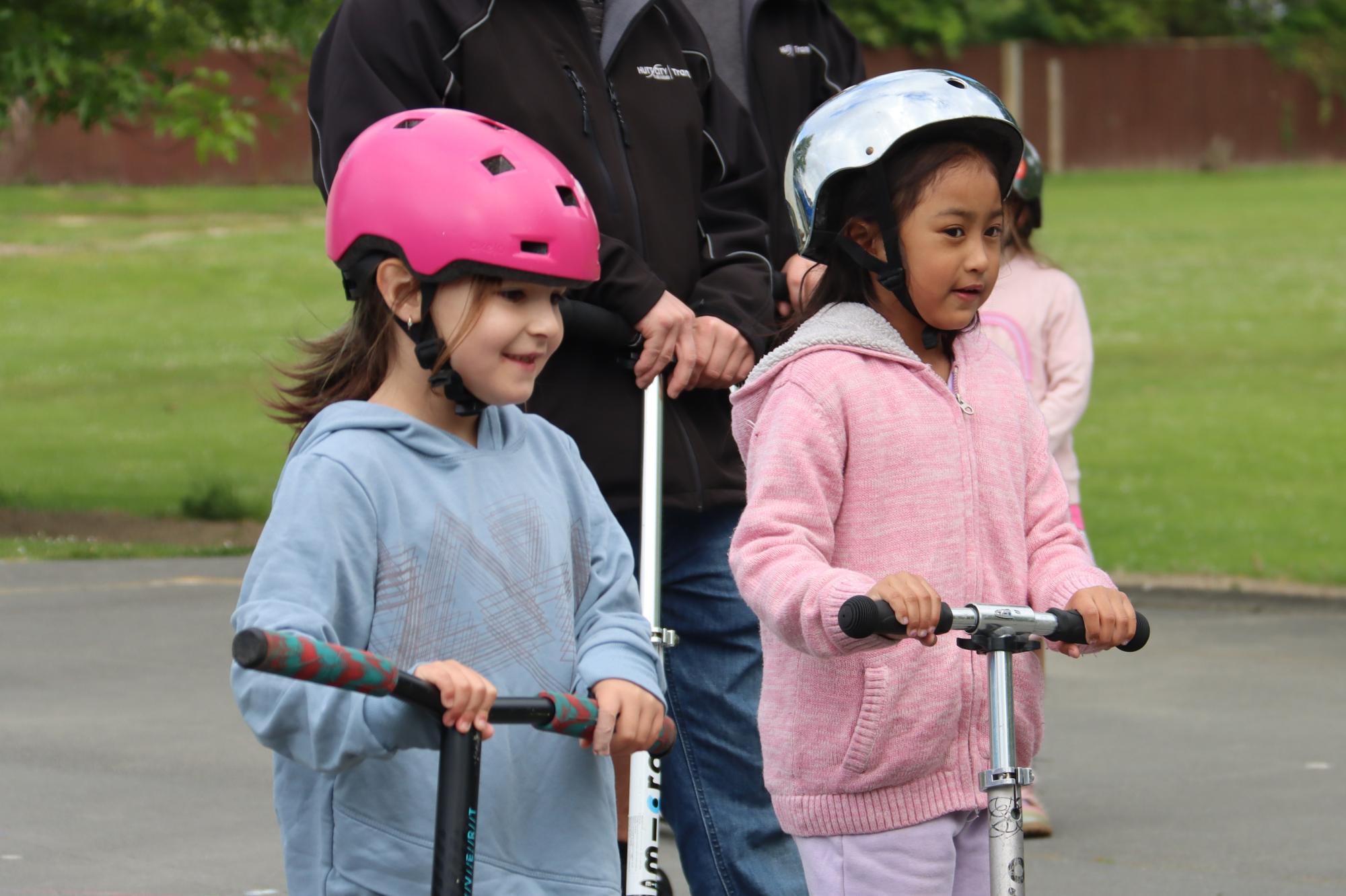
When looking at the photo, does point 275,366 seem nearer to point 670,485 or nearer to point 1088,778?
point 670,485

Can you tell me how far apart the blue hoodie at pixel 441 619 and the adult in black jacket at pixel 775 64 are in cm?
161

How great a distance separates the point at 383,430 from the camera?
312cm

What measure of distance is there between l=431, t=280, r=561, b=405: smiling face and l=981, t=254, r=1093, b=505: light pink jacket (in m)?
3.70

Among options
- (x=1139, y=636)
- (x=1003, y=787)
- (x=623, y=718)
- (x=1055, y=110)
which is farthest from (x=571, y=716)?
(x=1055, y=110)

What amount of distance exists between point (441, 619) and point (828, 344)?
0.92 m

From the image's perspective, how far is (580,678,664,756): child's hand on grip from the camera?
2930 millimetres

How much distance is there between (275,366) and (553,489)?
1.74 feet

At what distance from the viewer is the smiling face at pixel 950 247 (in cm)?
361

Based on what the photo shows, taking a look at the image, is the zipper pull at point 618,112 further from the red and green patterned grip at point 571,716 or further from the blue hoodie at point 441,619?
the red and green patterned grip at point 571,716

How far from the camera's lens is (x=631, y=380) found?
4273 mm

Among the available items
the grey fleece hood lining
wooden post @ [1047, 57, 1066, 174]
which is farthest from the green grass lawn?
wooden post @ [1047, 57, 1066, 174]

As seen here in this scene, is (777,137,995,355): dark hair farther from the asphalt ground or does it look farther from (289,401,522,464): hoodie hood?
the asphalt ground

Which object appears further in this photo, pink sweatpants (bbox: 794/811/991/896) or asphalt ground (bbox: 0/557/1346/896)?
asphalt ground (bbox: 0/557/1346/896)

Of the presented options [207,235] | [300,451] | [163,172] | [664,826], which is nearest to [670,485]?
[300,451]
